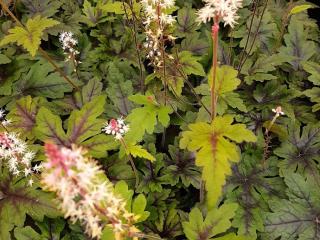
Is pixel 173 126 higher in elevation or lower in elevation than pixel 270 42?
lower

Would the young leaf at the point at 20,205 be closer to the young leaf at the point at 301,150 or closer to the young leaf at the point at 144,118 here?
the young leaf at the point at 144,118

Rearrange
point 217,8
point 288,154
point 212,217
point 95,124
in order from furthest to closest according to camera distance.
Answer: point 288,154
point 95,124
point 212,217
point 217,8

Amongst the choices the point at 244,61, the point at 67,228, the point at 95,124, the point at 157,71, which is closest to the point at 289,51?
the point at 244,61

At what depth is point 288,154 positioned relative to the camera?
8.75ft

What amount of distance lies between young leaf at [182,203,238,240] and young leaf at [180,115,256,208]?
0.52 meters

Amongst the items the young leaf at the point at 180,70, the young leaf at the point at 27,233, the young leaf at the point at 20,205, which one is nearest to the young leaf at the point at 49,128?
the young leaf at the point at 20,205

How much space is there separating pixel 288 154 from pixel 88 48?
1731mm

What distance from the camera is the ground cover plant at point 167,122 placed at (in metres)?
2.20

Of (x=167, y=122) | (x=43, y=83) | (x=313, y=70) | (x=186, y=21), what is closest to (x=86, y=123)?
(x=167, y=122)

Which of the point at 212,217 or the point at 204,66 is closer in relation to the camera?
the point at 212,217

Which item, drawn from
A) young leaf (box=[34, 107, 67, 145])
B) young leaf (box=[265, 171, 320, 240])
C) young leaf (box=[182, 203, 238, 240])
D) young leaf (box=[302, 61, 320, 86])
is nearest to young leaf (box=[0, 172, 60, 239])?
young leaf (box=[34, 107, 67, 145])

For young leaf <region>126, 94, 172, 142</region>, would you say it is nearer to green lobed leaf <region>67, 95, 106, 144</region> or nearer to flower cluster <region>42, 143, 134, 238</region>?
green lobed leaf <region>67, 95, 106, 144</region>

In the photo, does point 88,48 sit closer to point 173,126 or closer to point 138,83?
point 138,83

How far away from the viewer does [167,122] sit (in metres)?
2.49
